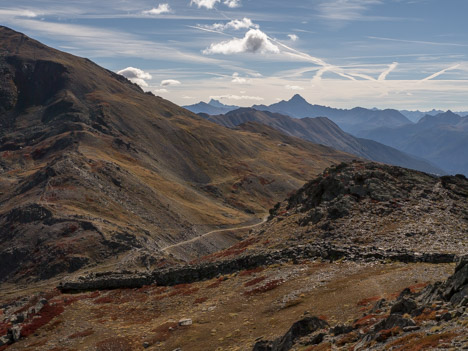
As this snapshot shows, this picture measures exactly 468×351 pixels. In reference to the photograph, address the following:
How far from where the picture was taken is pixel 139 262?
294ft

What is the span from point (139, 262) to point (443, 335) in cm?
7995

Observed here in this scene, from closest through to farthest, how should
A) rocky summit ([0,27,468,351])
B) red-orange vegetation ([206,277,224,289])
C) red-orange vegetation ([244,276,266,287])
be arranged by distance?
1. rocky summit ([0,27,468,351])
2. red-orange vegetation ([244,276,266,287])
3. red-orange vegetation ([206,277,224,289])

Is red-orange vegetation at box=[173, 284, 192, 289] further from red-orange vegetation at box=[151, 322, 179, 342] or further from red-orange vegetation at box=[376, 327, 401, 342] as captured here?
red-orange vegetation at box=[376, 327, 401, 342]

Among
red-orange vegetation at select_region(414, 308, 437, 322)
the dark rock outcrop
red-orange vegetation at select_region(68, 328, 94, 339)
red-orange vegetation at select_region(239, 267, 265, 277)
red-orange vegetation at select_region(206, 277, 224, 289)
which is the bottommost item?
red-orange vegetation at select_region(68, 328, 94, 339)

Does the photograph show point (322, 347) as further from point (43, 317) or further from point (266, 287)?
point (43, 317)

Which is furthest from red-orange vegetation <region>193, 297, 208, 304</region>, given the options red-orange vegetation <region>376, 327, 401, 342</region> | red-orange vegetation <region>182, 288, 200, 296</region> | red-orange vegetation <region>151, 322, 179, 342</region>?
red-orange vegetation <region>376, 327, 401, 342</region>

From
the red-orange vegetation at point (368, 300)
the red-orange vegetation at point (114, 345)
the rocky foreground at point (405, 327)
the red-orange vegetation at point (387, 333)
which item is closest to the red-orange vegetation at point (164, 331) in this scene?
the red-orange vegetation at point (114, 345)

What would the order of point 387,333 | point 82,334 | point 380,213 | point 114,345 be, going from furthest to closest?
point 380,213
point 82,334
point 114,345
point 387,333

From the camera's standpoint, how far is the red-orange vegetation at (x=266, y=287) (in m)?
39.6

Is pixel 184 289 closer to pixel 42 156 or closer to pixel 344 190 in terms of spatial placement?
pixel 344 190

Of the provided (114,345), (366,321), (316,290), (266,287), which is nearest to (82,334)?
(114,345)

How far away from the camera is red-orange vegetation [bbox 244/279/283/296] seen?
39.6 meters

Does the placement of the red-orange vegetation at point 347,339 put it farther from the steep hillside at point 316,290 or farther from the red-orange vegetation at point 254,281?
the red-orange vegetation at point 254,281

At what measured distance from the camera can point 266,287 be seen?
3997cm
